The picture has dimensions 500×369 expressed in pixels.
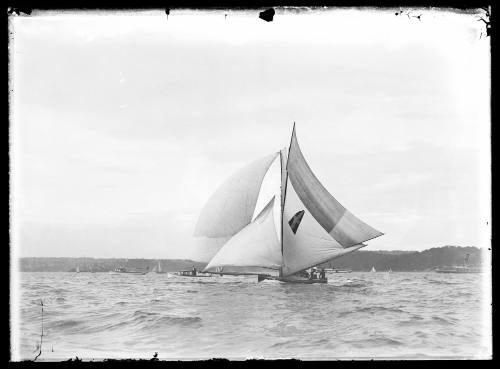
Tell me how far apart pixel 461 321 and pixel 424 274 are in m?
2.03

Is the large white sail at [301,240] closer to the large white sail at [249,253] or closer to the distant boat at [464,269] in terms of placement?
the large white sail at [249,253]

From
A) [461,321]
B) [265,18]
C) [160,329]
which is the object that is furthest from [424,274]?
[265,18]

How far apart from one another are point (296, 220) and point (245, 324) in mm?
11174

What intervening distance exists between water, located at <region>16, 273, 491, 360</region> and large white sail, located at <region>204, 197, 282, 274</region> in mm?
8187

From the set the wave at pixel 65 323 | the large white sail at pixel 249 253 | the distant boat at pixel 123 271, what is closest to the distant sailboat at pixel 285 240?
the large white sail at pixel 249 253

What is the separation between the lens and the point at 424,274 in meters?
7.32

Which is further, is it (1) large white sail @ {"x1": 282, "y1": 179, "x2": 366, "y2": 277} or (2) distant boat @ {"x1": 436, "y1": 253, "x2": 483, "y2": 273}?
(1) large white sail @ {"x1": 282, "y1": 179, "x2": 366, "y2": 277}

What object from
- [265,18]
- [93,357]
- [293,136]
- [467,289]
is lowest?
[93,357]

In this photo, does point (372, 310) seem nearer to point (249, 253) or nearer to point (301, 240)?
point (301, 240)

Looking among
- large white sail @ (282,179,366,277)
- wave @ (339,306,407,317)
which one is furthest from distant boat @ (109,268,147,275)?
large white sail @ (282,179,366,277)

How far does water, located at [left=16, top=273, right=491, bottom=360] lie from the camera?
5.04 m

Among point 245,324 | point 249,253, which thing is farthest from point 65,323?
point 249,253

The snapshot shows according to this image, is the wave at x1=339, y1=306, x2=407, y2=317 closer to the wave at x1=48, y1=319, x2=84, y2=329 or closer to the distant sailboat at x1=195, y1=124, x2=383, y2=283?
the wave at x1=48, y1=319, x2=84, y2=329
